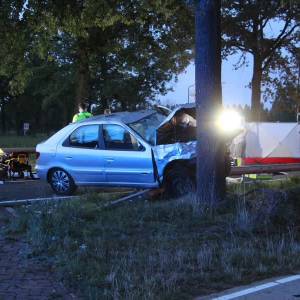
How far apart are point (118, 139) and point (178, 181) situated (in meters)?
1.57

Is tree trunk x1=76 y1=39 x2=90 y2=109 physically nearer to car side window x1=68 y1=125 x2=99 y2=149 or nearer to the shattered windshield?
car side window x1=68 y1=125 x2=99 y2=149

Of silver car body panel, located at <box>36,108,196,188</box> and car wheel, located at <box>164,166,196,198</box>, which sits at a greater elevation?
silver car body panel, located at <box>36,108,196,188</box>

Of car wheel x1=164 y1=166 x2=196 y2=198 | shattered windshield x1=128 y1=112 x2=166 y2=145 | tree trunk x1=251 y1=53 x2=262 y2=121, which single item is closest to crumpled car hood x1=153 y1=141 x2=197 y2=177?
car wheel x1=164 y1=166 x2=196 y2=198

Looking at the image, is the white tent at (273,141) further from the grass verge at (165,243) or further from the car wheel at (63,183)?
the grass verge at (165,243)

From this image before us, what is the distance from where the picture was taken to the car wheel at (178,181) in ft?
36.7

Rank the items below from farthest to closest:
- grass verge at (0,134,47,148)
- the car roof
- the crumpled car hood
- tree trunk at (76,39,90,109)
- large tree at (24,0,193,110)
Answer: grass verge at (0,134,47,148)
tree trunk at (76,39,90,109)
the car roof
the crumpled car hood
large tree at (24,0,193,110)

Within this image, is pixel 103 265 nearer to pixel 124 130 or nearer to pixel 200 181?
pixel 200 181

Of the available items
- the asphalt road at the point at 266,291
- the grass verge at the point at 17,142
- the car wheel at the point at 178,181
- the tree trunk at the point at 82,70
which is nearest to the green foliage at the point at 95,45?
the tree trunk at the point at 82,70

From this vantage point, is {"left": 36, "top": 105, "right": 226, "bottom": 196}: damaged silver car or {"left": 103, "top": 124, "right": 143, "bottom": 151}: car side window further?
{"left": 103, "top": 124, "right": 143, "bottom": 151}: car side window

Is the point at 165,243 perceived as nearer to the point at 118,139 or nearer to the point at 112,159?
the point at 112,159

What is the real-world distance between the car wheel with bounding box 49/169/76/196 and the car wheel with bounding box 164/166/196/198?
2260 millimetres

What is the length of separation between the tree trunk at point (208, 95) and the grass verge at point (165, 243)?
1.24 feet

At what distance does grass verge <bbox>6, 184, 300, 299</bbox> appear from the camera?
18.9 feet

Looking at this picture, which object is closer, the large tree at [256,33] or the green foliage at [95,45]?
the green foliage at [95,45]
